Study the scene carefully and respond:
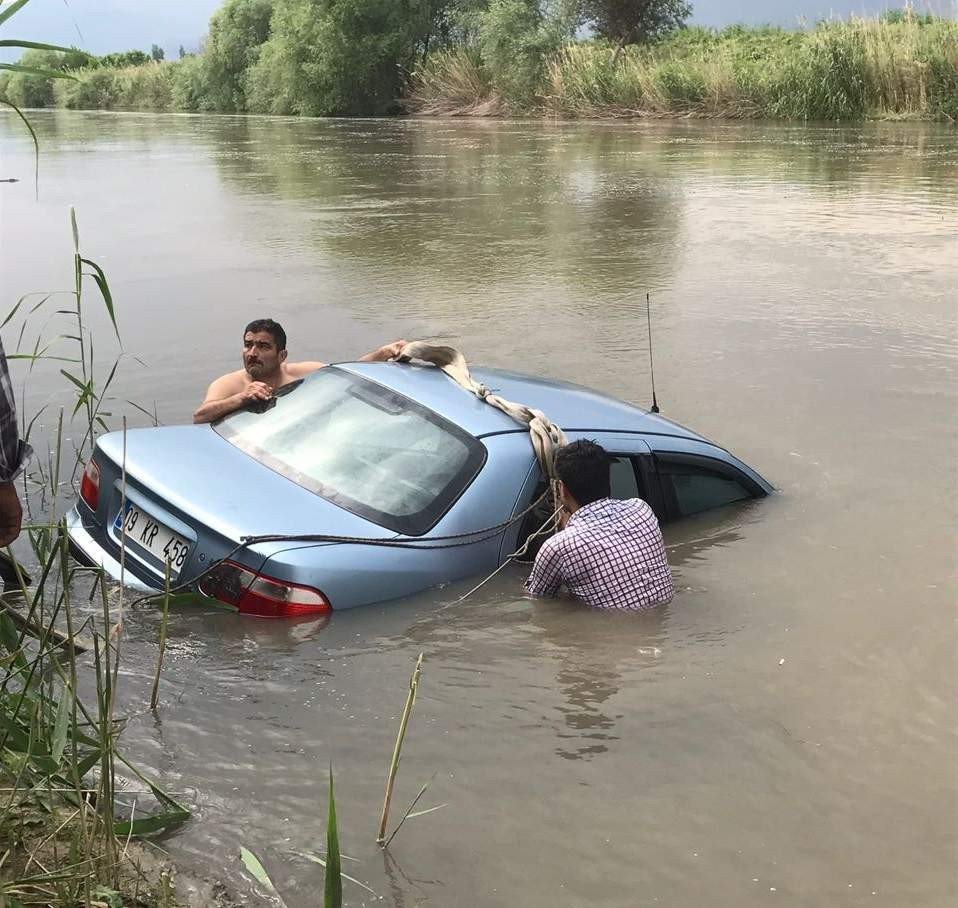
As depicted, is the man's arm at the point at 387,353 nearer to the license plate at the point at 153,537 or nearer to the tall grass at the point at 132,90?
the license plate at the point at 153,537

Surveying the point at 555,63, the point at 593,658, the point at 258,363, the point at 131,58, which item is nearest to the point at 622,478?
the point at 593,658

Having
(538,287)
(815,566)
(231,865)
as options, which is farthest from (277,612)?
(538,287)

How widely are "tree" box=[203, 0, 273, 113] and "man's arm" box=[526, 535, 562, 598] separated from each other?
6747 centimetres

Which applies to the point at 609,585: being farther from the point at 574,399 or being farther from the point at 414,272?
the point at 414,272

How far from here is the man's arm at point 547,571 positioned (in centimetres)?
506

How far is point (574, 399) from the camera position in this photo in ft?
18.9

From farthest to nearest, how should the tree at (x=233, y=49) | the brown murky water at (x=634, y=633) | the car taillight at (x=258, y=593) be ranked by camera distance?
the tree at (x=233, y=49) < the car taillight at (x=258, y=593) < the brown murky water at (x=634, y=633)

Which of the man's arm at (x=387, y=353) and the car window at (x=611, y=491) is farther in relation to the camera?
the man's arm at (x=387, y=353)

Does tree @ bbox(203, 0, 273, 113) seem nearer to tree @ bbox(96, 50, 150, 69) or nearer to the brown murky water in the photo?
tree @ bbox(96, 50, 150, 69)

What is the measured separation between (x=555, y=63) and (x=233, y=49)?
30541 mm

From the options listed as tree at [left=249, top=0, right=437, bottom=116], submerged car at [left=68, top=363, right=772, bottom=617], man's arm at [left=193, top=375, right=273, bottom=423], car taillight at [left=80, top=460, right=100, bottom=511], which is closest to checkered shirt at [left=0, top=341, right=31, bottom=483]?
submerged car at [left=68, top=363, right=772, bottom=617]

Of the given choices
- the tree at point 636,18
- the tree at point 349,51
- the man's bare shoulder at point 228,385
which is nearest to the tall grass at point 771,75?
the tree at point 636,18

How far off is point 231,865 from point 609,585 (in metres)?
2.34

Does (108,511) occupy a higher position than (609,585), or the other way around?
(108,511)
